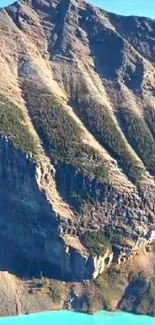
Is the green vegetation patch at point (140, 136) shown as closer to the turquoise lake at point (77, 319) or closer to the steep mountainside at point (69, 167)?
the steep mountainside at point (69, 167)

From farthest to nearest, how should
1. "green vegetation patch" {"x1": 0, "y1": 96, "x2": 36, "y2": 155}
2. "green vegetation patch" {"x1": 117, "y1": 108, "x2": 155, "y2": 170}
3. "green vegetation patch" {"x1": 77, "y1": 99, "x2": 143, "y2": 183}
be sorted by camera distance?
"green vegetation patch" {"x1": 117, "y1": 108, "x2": 155, "y2": 170}, "green vegetation patch" {"x1": 77, "y1": 99, "x2": 143, "y2": 183}, "green vegetation patch" {"x1": 0, "y1": 96, "x2": 36, "y2": 155}

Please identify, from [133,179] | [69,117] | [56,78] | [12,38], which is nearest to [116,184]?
[133,179]

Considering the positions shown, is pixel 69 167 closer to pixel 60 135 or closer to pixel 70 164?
pixel 70 164

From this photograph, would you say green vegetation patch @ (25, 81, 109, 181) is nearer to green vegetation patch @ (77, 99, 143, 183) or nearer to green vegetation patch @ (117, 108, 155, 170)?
green vegetation patch @ (77, 99, 143, 183)

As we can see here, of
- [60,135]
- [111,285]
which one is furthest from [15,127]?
[111,285]

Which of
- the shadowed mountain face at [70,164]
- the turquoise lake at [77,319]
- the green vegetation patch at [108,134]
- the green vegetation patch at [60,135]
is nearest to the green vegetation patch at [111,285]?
the shadowed mountain face at [70,164]

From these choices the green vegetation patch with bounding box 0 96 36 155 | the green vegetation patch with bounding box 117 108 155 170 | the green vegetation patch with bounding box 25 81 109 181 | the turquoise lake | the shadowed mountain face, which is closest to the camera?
the turquoise lake

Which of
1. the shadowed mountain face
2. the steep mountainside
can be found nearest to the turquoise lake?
the steep mountainside
